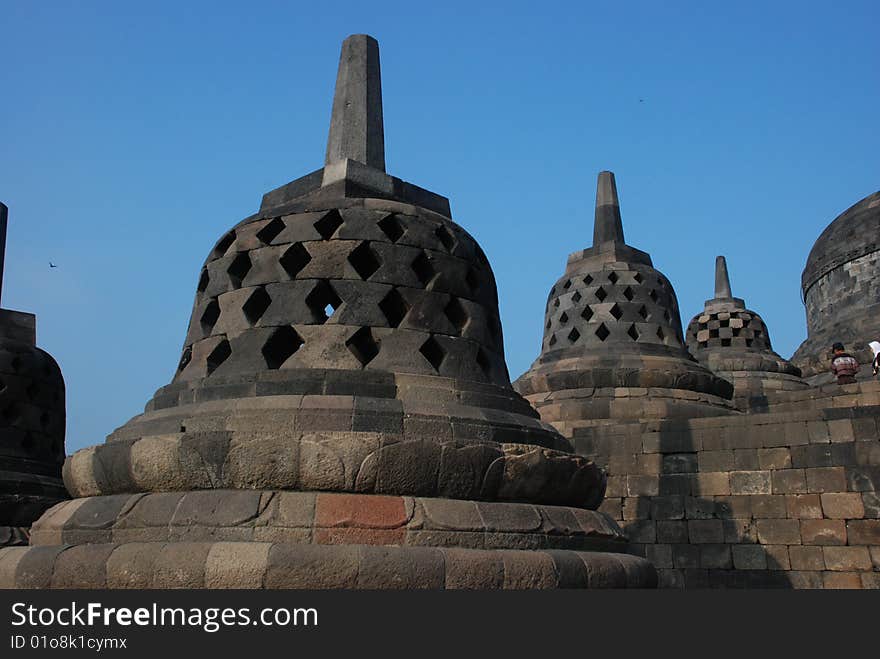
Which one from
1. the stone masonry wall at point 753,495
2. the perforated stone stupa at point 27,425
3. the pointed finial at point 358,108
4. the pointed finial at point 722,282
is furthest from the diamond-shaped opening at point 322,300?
the pointed finial at point 722,282

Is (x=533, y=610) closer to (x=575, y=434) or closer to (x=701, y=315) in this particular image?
(x=575, y=434)

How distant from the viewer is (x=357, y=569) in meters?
3.74

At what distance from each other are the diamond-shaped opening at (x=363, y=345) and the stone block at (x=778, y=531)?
5.27 m

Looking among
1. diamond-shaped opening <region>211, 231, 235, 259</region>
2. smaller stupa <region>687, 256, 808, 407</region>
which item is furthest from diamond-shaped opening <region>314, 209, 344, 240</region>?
smaller stupa <region>687, 256, 808, 407</region>

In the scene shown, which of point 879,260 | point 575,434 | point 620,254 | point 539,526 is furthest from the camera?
point 879,260

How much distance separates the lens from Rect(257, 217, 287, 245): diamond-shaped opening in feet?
18.0

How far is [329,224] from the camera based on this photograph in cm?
539

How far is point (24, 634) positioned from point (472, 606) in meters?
1.95

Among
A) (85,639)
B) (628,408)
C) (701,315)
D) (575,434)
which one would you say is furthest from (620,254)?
(85,639)

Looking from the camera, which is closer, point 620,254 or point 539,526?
point 539,526

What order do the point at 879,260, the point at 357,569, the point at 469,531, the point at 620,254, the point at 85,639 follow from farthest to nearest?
the point at 879,260 < the point at 620,254 < the point at 469,531 < the point at 357,569 < the point at 85,639

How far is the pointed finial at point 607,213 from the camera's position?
45.6ft

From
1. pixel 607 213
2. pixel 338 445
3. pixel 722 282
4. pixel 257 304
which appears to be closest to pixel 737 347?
pixel 722 282

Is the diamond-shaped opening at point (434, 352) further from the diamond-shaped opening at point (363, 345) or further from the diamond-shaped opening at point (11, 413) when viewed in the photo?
the diamond-shaped opening at point (11, 413)
